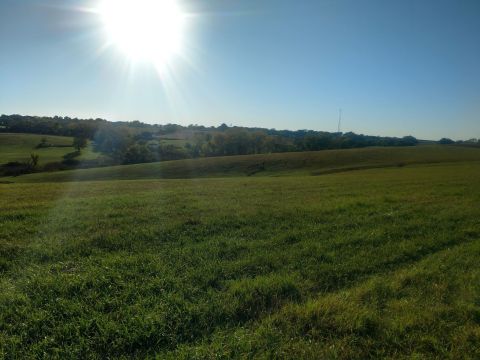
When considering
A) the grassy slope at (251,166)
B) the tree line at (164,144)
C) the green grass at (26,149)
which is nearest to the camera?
the grassy slope at (251,166)

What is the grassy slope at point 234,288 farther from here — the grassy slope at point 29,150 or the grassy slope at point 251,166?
the grassy slope at point 29,150

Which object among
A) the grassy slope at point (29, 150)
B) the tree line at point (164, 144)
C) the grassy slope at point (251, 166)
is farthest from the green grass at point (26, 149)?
the grassy slope at point (251, 166)

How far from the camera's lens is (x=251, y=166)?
6456 centimetres

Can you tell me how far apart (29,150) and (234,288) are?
114462mm

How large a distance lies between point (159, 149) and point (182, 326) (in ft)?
322

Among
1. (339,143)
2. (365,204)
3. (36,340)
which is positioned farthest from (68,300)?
(339,143)

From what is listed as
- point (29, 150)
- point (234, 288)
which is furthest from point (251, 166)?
point (29, 150)

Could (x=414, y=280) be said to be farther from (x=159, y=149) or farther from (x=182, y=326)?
(x=159, y=149)

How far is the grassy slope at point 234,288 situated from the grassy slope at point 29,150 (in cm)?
8525

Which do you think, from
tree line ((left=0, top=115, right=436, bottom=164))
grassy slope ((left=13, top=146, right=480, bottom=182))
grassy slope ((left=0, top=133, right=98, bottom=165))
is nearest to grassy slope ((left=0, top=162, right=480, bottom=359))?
grassy slope ((left=13, top=146, right=480, bottom=182))

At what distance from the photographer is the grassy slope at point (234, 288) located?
395cm

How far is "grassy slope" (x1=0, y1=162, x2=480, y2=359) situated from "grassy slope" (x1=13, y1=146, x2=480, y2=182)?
4803cm

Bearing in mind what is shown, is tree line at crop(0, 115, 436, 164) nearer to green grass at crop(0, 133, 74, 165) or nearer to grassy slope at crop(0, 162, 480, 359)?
green grass at crop(0, 133, 74, 165)

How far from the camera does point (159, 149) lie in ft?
323
